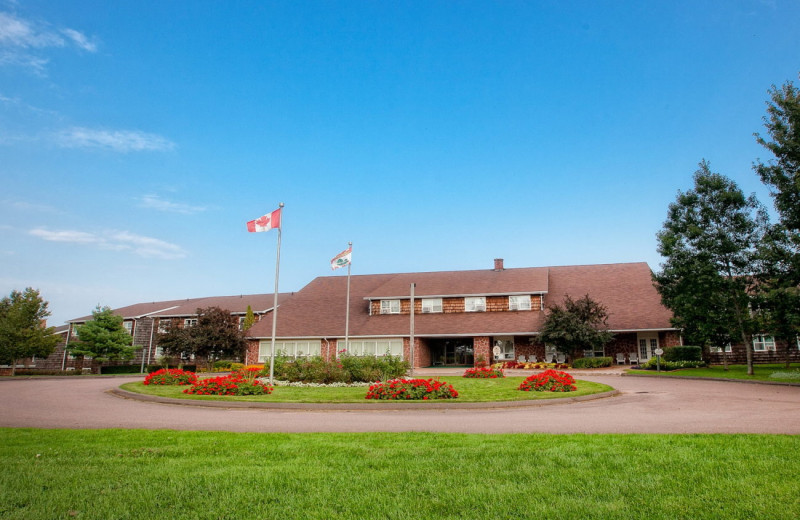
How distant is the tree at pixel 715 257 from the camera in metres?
27.0

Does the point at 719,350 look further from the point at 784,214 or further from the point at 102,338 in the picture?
the point at 102,338

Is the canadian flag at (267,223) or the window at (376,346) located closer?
the canadian flag at (267,223)

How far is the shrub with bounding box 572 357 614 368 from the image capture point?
109 ft

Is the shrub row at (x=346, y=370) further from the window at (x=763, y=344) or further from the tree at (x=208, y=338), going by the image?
Answer: the window at (x=763, y=344)

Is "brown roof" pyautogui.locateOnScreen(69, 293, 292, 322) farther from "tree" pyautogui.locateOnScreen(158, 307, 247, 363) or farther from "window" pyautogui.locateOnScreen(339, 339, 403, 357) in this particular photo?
"window" pyautogui.locateOnScreen(339, 339, 403, 357)

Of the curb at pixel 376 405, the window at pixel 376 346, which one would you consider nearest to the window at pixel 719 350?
the window at pixel 376 346

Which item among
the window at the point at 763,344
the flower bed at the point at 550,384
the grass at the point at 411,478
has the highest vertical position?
the window at the point at 763,344

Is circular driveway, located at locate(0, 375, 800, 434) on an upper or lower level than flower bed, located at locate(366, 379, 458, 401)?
lower

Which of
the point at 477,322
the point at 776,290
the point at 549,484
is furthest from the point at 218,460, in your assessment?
the point at 477,322

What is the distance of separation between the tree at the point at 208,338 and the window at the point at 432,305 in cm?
1403

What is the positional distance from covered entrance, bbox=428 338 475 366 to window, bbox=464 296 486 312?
7.75 feet

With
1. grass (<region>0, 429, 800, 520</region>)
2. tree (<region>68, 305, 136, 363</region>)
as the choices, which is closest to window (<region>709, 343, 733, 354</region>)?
grass (<region>0, 429, 800, 520</region>)

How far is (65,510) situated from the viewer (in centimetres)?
469

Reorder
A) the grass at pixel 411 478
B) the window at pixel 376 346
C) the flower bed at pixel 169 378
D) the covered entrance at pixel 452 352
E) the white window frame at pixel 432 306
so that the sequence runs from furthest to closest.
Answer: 1. the white window frame at pixel 432 306
2. the covered entrance at pixel 452 352
3. the window at pixel 376 346
4. the flower bed at pixel 169 378
5. the grass at pixel 411 478
